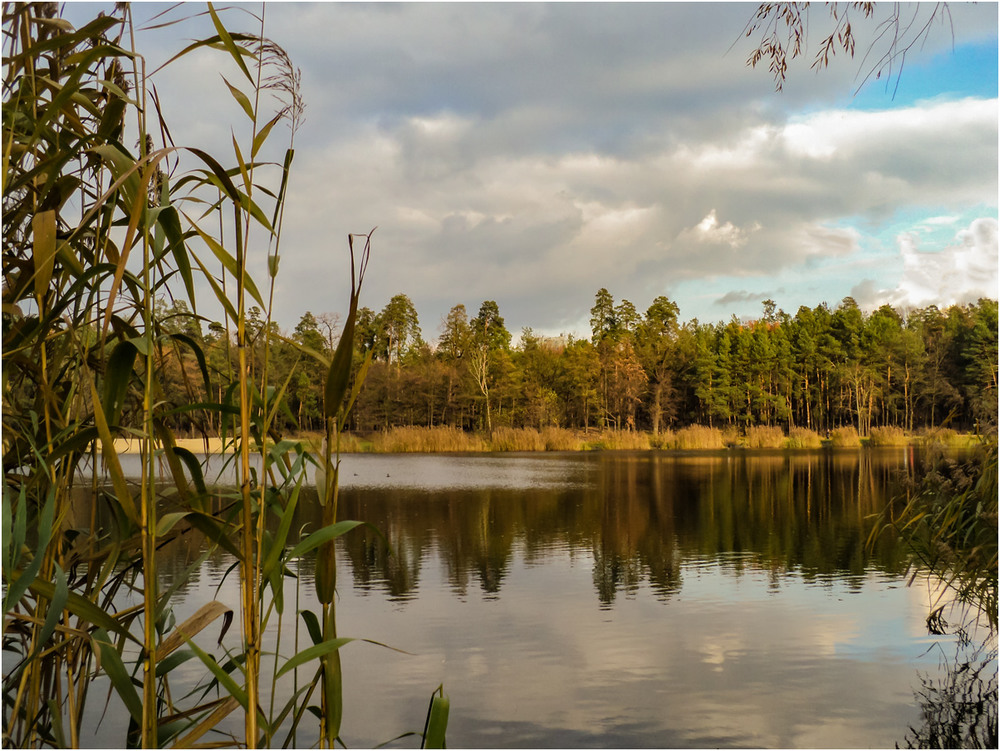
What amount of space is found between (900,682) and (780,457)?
16.9 m

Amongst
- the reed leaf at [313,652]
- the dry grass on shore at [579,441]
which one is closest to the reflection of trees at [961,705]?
the reed leaf at [313,652]

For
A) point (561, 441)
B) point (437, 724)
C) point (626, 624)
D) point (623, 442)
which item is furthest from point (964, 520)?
point (623, 442)

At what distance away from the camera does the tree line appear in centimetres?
2894

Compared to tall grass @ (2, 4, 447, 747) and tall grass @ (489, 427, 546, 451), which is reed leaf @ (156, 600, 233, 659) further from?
tall grass @ (489, 427, 546, 451)

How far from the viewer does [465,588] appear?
5500 millimetres

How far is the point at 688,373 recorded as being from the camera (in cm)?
3325

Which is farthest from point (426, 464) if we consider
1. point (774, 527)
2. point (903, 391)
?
point (903, 391)

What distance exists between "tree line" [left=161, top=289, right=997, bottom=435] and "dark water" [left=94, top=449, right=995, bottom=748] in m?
19.6

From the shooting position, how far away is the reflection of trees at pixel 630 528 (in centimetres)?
614

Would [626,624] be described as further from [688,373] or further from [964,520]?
[688,373]

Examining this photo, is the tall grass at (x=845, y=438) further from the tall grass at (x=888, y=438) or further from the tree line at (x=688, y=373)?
the tree line at (x=688, y=373)

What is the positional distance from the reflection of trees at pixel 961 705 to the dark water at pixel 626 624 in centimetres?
8

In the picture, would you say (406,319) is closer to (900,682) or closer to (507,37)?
(507,37)

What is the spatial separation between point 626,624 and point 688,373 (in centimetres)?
2969
